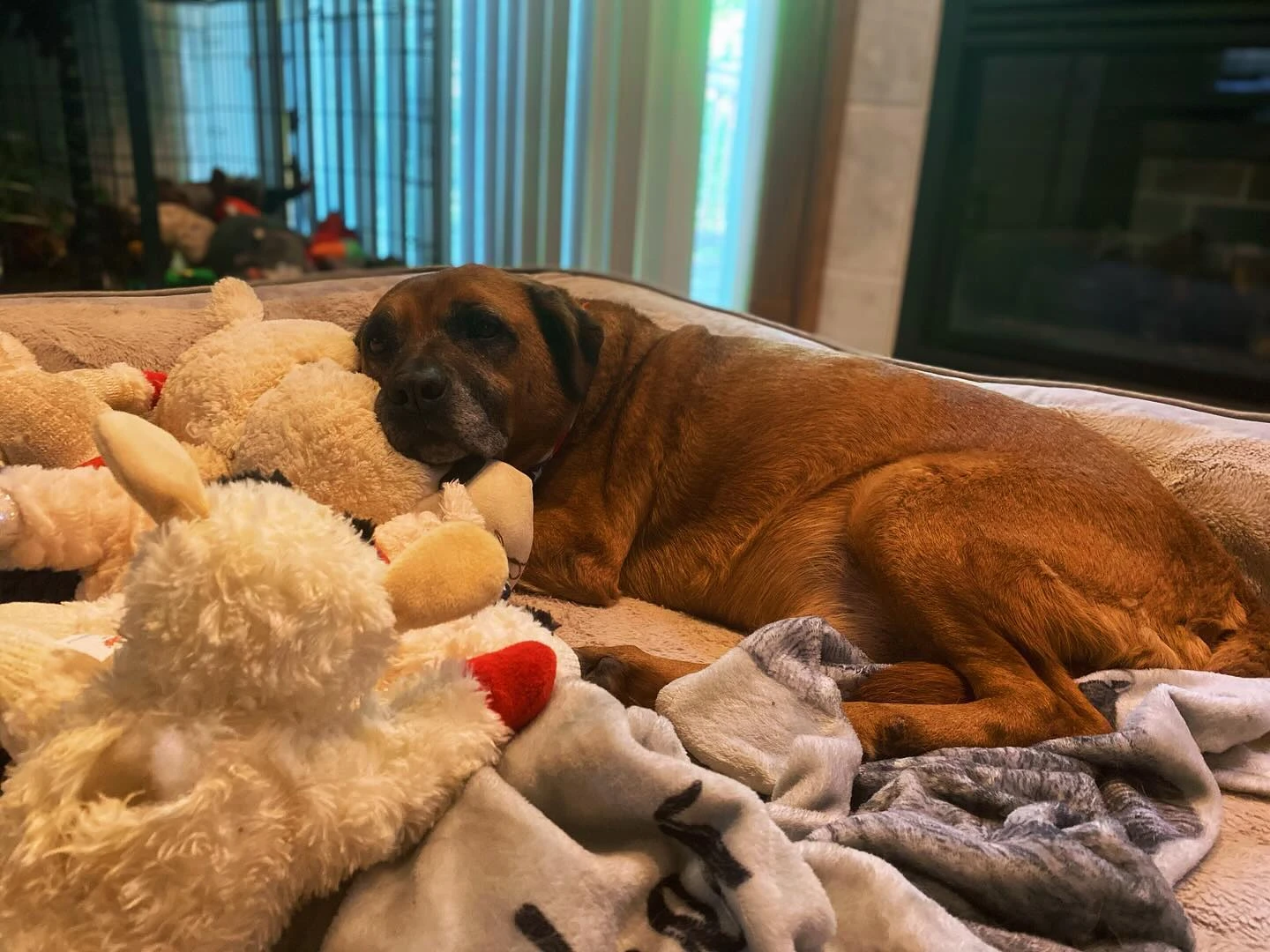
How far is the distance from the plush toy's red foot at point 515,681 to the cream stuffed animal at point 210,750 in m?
0.09

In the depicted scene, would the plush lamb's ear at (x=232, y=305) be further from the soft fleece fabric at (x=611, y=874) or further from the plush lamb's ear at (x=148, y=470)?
the soft fleece fabric at (x=611, y=874)

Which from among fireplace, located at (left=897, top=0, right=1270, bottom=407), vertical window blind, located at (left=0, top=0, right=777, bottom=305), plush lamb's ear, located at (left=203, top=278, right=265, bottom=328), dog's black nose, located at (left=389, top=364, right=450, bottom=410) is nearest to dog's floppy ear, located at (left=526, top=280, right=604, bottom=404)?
dog's black nose, located at (left=389, top=364, right=450, bottom=410)

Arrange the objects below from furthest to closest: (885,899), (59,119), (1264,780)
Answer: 1. (59,119)
2. (1264,780)
3. (885,899)

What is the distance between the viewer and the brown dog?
1301mm

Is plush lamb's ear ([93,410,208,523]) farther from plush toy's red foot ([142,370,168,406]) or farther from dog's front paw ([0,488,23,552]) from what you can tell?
plush toy's red foot ([142,370,168,406])

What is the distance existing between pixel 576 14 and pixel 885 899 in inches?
137

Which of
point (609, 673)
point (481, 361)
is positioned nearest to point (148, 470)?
point (609, 673)

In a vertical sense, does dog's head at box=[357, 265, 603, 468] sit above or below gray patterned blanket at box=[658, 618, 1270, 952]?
above

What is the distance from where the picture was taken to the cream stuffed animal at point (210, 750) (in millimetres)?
583

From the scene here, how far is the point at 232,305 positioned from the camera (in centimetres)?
156

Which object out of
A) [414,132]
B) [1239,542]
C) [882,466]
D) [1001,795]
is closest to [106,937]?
[1001,795]

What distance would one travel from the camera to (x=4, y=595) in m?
1.04

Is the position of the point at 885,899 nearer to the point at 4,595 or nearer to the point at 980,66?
the point at 4,595

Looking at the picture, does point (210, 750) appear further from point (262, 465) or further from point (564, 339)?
point (564, 339)
